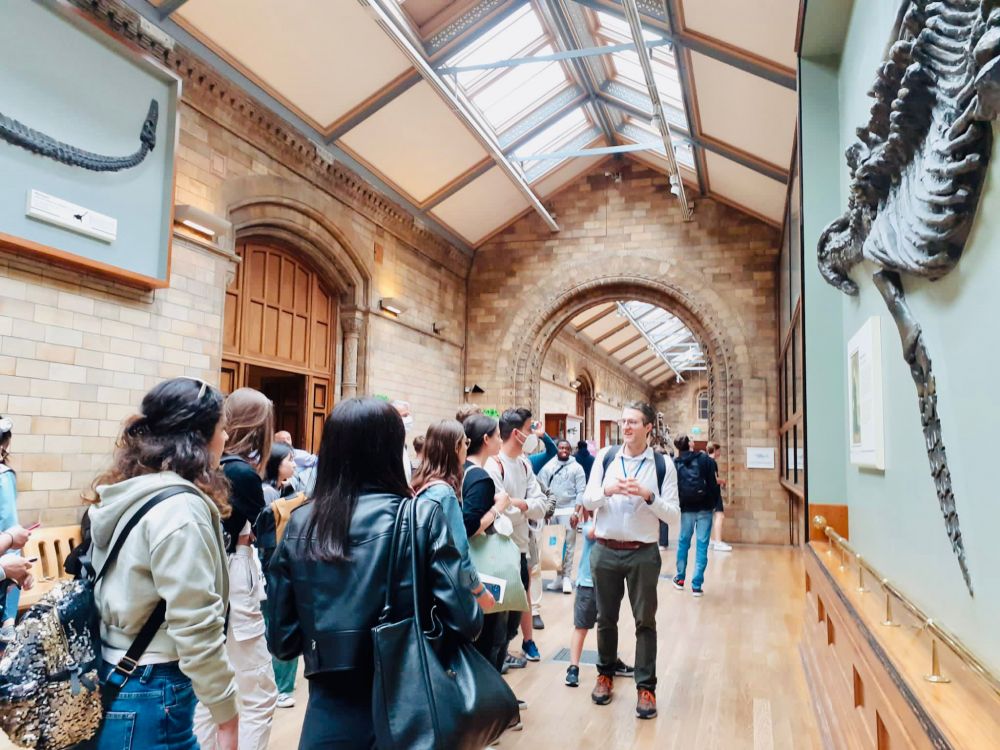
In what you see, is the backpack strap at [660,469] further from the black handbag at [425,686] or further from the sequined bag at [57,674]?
the sequined bag at [57,674]

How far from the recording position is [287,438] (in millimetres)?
5461

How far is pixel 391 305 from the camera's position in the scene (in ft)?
31.7

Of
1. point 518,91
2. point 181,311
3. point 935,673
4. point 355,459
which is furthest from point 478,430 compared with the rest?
point 518,91

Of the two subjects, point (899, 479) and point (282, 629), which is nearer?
point (282, 629)

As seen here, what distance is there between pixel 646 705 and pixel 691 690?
589 mm

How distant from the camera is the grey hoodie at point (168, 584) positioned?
4.90 ft

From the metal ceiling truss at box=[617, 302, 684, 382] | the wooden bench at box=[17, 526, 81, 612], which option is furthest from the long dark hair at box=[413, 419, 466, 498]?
the metal ceiling truss at box=[617, 302, 684, 382]

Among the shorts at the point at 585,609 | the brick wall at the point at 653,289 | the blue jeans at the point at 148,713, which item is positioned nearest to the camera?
the blue jeans at the point at 148,713

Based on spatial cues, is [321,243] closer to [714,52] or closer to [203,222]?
[203,222]

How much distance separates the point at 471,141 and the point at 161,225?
4917 mm

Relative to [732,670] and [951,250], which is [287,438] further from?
[951,250]

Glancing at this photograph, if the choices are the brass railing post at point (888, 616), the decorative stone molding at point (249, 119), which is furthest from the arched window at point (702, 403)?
the brass railing post at point (888, 616)

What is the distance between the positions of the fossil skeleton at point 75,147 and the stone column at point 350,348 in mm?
3747

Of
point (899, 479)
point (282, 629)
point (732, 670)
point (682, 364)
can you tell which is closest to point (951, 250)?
point (899, 479)
